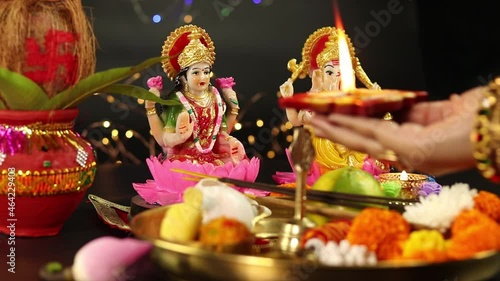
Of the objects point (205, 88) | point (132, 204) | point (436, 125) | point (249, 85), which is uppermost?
point (249, 85)

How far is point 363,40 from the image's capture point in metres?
2.88

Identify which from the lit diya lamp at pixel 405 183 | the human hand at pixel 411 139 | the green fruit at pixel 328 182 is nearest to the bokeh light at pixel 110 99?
the lit diya lamp at pixel 405 183

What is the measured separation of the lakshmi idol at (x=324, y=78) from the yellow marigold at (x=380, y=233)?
3.10 ft

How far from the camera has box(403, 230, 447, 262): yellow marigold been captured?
806mm

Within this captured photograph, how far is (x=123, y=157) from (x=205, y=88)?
3.60ft

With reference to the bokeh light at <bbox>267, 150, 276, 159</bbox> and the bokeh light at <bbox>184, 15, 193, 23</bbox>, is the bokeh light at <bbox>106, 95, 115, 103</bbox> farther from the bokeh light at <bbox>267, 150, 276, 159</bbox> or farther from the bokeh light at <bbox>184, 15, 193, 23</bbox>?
the bokeh light at <bbox>267, 150, 276, 159</bbox>

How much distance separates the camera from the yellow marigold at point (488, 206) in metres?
0.95

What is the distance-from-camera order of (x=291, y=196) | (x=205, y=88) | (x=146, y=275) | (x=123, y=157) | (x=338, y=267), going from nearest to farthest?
(x=338, y=267) → (x=146, y=275) → (x=291, y=196) → (x=205, y=88) → (x=123, y=157)

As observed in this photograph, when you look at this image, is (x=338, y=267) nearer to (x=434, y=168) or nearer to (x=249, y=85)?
(x=434, y=168)

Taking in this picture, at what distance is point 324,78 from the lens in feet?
6.27

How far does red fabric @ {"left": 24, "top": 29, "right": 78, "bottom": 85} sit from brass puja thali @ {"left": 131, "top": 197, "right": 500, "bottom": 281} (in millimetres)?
433

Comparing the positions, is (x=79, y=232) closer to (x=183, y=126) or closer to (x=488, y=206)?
(x=183, y=126)

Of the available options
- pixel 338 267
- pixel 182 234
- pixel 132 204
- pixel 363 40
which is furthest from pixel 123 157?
pixel 338 267

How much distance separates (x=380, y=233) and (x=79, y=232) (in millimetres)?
597
